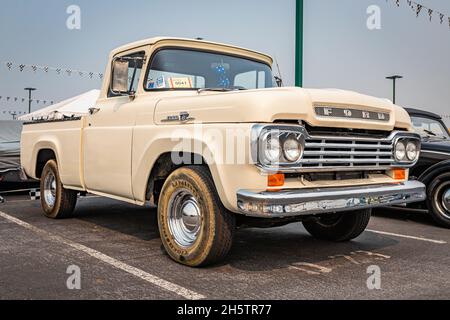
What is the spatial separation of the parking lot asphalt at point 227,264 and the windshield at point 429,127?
1805 millimetres

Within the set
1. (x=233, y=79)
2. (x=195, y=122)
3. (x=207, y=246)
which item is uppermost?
(x=233, y=79)

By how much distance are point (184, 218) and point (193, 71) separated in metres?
1.59

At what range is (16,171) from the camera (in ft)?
27.8

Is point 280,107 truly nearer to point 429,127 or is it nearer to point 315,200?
point 315,200

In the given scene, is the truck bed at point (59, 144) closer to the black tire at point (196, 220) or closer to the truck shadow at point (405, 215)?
the black tire at point (196, 220)

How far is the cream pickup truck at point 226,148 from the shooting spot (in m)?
→ 3.49

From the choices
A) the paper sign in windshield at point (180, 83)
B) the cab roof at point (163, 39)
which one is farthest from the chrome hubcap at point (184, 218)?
the cab roof at point (163, 39)

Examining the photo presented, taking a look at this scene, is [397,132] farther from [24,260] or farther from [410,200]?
[24,260]

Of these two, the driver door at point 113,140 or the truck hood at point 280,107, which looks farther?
the driver door at point 113,140

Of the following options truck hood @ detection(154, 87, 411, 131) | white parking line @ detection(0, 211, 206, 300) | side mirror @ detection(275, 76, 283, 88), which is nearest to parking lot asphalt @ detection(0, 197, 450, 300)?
white parking line @ detection(0, 211, 206, 300)

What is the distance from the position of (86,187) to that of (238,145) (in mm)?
2645
